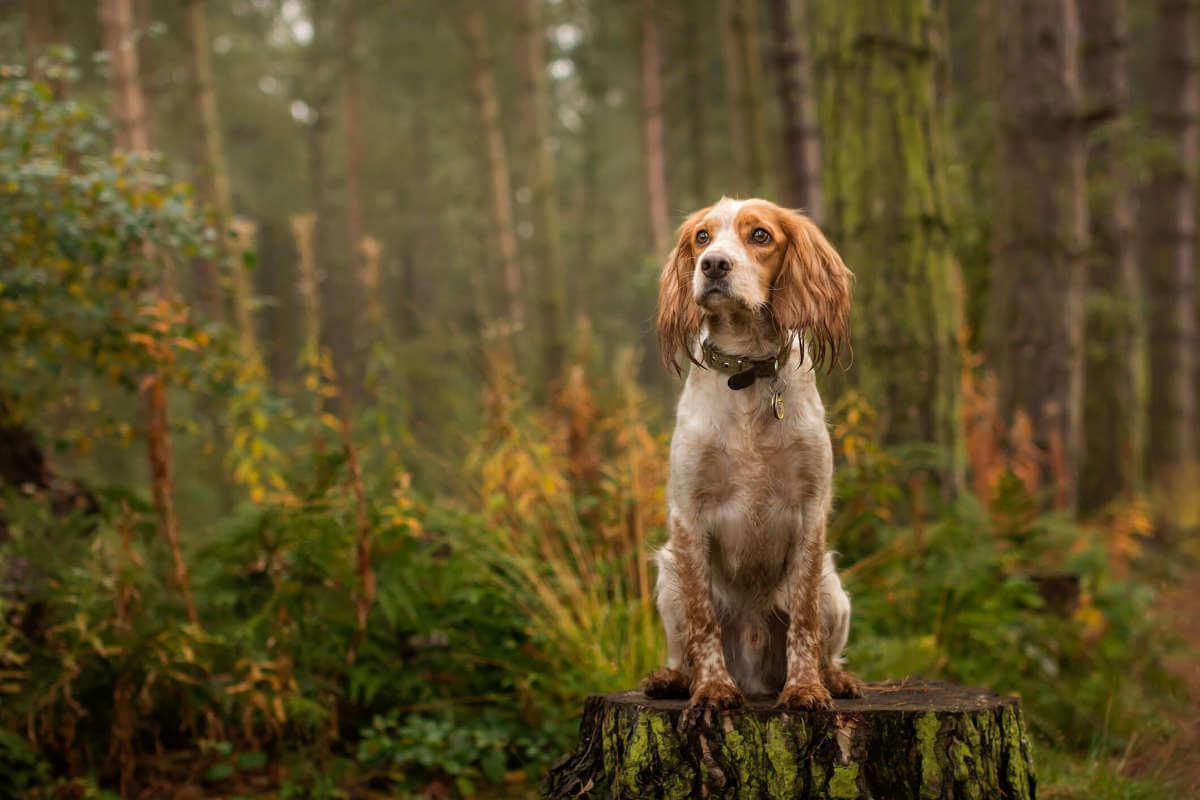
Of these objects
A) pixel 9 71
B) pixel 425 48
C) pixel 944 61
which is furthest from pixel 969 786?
pixel 425 48

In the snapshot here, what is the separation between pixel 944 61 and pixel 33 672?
6025mm

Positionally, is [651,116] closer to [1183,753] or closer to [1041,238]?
[1041,238]

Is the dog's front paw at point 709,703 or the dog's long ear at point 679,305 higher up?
the dog's long ear at point 679,305

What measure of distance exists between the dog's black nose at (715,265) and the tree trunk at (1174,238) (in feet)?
42.3

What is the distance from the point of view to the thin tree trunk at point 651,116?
19.2 meters

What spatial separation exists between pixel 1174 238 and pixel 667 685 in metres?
13.7

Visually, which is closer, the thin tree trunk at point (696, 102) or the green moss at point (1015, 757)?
the green moss at point (1015, 757)

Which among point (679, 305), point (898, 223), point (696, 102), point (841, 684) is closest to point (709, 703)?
point (841, 684)

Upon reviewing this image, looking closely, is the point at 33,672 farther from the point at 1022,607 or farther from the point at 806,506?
the point at 1022,607

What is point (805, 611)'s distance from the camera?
3.16 meters

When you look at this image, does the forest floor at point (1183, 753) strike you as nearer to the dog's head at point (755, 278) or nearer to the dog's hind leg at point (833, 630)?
the dog's hind leg at point (833, 630)

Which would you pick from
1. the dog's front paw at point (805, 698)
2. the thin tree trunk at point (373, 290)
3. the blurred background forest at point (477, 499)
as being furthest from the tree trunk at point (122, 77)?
the dog's front paw at point (805, 698)

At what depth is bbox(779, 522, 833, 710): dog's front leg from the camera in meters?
3.11

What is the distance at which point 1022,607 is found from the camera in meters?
5.86
